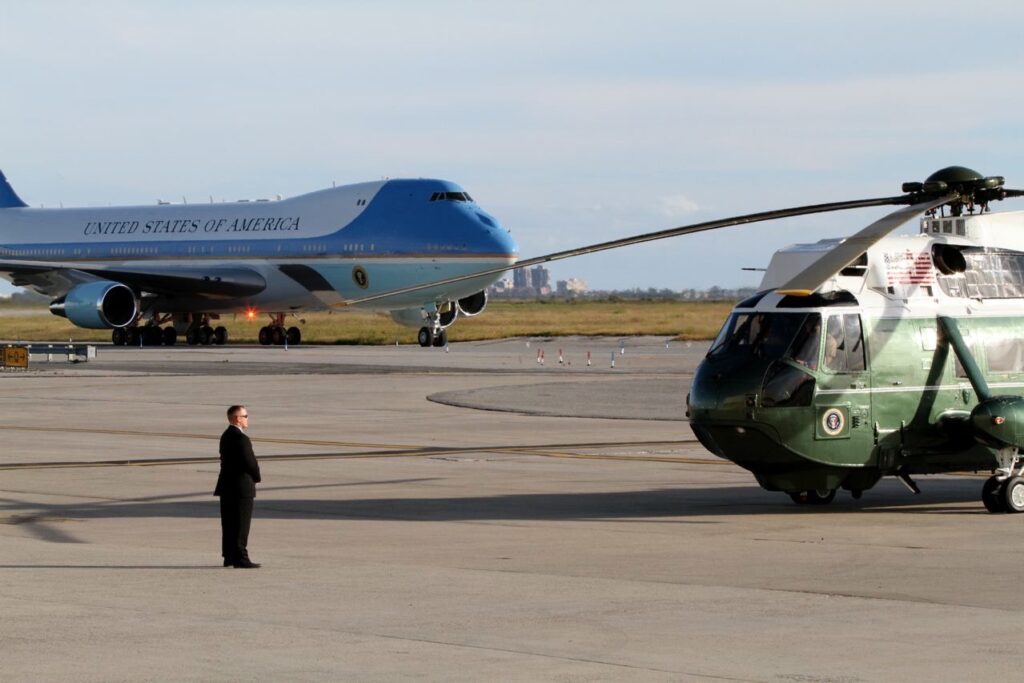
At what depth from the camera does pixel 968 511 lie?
19156 millimetres

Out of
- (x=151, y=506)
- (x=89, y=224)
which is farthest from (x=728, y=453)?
(x=89, y=224)

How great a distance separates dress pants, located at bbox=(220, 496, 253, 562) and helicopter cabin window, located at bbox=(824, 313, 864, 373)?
6964 millimetres

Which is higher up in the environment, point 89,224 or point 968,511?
point 89,224

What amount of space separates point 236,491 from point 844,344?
7.31 metres

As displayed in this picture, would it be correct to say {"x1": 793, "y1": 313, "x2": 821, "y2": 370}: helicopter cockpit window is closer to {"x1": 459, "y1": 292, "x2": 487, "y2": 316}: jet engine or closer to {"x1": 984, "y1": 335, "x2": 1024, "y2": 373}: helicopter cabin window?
{"x1": 984, "y1": 335, "x2": 1024, "y2": 373}: helicopter cabin window

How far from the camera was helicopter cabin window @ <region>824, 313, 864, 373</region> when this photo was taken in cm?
1834

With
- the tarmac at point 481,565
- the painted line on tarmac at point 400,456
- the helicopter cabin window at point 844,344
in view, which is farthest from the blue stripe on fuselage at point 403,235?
the helicopter cabin window at point 844,344

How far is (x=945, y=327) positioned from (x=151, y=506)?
974 centimetres

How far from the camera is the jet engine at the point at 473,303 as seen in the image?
69438 millimetres

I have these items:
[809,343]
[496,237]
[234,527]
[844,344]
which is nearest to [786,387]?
[809,343]

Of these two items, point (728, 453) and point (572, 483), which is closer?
point (728, 453)

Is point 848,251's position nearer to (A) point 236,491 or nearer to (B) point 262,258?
(A) point 236,491

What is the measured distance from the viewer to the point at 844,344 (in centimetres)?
1847

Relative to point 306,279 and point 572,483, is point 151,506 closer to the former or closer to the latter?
point 572,483
